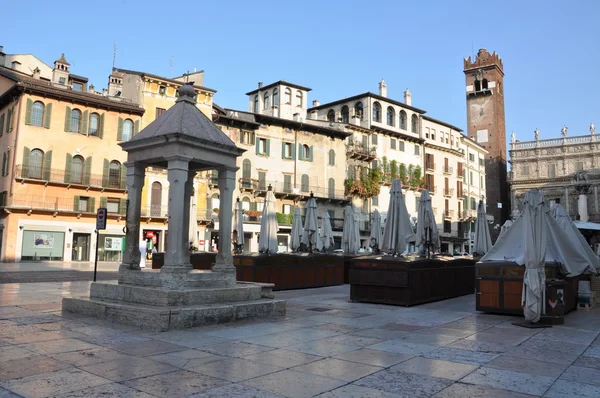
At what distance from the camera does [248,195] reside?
4369cm

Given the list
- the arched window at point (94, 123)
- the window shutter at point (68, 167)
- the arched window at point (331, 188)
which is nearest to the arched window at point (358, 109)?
the arched window at point (331, 188)

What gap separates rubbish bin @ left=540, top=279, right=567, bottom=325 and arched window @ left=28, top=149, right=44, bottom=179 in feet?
115

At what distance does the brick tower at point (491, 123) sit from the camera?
73.2 metres

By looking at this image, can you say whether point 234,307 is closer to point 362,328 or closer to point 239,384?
point 362,328

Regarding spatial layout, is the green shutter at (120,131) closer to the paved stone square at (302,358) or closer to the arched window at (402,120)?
the paved stone square at (302,358)

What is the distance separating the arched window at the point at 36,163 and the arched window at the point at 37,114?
207 centimetres

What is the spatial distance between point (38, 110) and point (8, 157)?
4.15 m

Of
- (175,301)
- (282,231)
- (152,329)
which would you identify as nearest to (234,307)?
(175,301)

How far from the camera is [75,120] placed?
37.2m

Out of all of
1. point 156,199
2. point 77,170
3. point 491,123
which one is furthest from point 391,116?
point 77,170

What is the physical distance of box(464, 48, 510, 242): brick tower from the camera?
7319cm

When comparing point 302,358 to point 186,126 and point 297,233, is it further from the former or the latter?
point 297,233

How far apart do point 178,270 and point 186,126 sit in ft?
10.4

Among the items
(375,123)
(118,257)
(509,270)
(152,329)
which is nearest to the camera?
(152,329)
